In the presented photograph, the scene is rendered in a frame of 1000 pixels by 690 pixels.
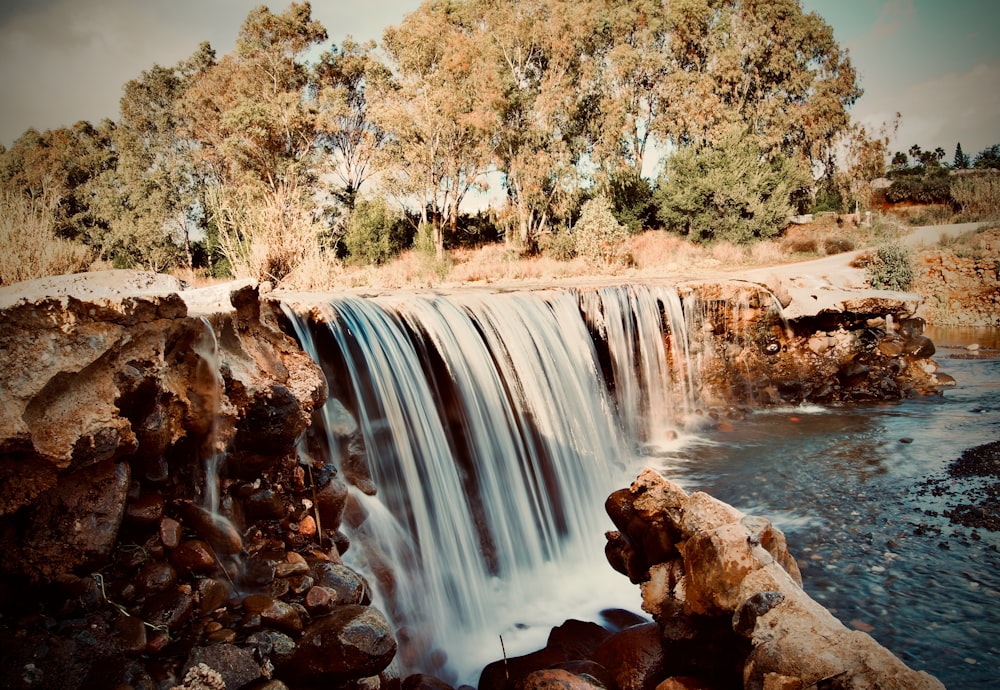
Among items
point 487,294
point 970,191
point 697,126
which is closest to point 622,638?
point 487,294

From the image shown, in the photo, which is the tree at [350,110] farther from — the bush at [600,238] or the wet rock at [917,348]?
the wet rock at [917,348]

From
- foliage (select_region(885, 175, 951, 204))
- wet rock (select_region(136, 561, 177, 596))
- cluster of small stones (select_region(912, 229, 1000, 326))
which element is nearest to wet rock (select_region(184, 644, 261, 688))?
wet rock (select_region(136, 561, 177, 596))

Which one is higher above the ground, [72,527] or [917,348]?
[72,527]

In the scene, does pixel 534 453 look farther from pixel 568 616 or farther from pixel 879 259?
pixel 879 259

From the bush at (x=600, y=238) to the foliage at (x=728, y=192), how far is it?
624 cm

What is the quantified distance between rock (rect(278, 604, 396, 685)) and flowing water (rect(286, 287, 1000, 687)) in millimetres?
1006

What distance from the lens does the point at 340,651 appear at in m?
2.88

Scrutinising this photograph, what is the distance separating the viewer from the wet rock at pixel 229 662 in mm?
2566

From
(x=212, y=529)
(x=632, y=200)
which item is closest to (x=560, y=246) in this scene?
(x=632, y=200)

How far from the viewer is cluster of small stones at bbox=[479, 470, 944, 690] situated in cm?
258

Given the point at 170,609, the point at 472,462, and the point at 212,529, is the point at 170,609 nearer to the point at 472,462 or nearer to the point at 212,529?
the point at 212,529

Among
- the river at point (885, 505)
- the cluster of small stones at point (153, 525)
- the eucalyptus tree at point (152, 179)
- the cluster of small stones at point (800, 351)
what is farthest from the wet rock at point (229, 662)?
the eucalyptus tree at point (152, 179)

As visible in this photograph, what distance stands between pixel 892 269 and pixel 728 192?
726 cm

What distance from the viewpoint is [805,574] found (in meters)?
4.86
